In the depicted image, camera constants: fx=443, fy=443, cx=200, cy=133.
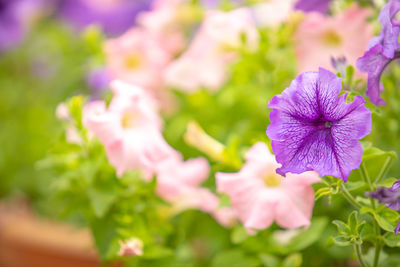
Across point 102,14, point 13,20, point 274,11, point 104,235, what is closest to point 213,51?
point 274,11

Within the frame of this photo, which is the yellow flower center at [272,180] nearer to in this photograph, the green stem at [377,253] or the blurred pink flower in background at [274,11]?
the green stem at [377,253]

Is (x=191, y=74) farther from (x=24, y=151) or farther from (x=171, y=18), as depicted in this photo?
(x=24, y=151)

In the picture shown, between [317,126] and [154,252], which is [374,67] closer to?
[317,126]

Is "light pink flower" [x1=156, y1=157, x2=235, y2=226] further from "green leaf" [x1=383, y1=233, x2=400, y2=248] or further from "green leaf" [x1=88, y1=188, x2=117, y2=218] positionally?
"green leaf" [x1=383, y1=233, x2=400, y2=248]

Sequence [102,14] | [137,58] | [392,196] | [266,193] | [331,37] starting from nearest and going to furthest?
[392,196], [266,193], [331,37], [137,58], [102,14]

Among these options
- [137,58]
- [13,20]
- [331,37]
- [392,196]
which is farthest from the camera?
[13,20]
